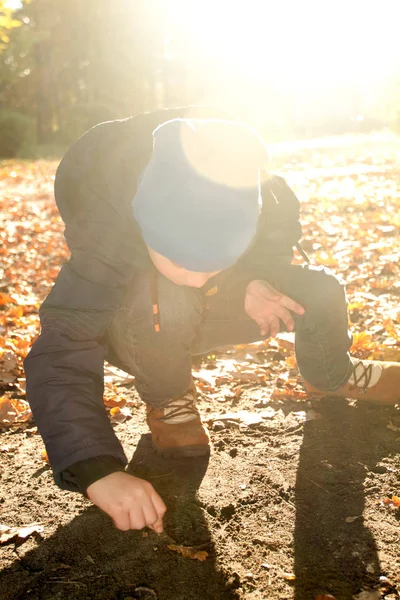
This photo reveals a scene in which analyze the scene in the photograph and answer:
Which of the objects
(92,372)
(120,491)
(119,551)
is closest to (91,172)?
(92,372)

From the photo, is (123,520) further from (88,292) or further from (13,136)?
(13,136)

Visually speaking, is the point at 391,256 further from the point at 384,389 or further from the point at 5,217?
the point at 5,217

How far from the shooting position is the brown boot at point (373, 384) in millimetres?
2885

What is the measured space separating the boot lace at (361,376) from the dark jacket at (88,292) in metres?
0.79

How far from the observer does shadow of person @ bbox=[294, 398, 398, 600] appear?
1899 millimetres

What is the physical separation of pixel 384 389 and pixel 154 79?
3307 centimetres

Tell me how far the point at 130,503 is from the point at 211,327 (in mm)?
1198

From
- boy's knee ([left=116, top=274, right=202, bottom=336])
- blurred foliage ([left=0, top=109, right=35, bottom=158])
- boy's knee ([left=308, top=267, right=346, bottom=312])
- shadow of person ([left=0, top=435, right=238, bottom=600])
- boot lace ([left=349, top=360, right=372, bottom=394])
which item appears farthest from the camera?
blurred foliage ([left=0, top=109, right=35, bottom=158])

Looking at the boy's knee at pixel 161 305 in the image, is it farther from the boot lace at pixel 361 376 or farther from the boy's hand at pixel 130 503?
the boot lace at pixel 361 376

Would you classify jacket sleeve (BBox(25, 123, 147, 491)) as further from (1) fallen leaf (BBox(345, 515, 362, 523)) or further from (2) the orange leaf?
(2) the orange leaf

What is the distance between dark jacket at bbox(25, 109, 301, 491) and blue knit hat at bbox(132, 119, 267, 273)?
1.14 ft

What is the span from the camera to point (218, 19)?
116 ft

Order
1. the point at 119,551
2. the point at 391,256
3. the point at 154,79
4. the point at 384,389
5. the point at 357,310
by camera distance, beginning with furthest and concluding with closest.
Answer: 1. the point at 154,79
2. the point at 391,256
3. the point at 357,310
4. the point at 384,389
5. the point at 119,551

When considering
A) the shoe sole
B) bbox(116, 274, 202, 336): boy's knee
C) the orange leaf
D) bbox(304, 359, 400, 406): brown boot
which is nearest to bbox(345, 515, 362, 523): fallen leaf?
the shoe sole
